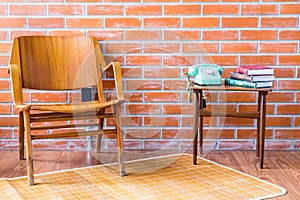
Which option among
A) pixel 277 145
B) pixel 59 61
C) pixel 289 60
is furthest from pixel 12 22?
pixel 277 145

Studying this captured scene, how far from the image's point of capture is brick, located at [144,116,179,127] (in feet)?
10.5

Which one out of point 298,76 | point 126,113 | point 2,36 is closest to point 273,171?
point 298,76

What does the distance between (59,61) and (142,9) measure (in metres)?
0.62

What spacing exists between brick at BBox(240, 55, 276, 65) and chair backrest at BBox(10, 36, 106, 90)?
890 mm

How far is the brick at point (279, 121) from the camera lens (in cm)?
321

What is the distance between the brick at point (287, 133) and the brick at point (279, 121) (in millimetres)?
39

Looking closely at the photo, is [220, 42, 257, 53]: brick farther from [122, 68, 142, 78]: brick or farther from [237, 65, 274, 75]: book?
[122, 68, 142, 78]: brick

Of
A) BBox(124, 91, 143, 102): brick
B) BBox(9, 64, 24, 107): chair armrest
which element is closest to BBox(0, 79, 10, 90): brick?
BBox(9, 64, 24, 107): chair armrest

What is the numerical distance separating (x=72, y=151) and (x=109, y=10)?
93cm

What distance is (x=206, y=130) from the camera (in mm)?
3232

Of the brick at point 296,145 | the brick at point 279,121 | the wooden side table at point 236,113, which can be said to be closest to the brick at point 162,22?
the wooden side table at point 236,113

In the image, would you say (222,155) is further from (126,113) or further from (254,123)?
(126,113)

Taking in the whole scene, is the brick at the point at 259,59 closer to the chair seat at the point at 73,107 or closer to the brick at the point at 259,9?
the brick at the point at 259,9

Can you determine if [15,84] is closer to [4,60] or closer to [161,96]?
[4,60]
